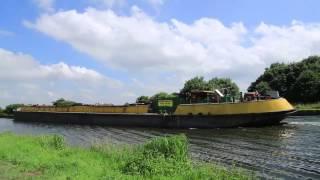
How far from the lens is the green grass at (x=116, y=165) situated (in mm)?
14086

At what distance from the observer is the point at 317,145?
2567cm

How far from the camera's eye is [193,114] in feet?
144

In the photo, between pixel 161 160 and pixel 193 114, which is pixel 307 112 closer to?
pixel 193 114

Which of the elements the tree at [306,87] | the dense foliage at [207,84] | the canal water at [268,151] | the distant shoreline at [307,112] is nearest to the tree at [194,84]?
the dense foliage at [207,84]

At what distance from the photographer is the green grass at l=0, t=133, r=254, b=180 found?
14086mm

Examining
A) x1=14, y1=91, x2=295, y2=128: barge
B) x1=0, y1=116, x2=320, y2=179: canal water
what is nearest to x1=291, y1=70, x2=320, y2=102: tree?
x1=14, y1=91, x2=295, y2=128: barge

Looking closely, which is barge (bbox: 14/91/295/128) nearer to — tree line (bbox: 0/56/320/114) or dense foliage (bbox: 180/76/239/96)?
tree line (bbox: 0/56/320/114)

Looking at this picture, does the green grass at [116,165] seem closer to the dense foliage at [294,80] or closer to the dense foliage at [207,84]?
the dense foliage at [294,80]

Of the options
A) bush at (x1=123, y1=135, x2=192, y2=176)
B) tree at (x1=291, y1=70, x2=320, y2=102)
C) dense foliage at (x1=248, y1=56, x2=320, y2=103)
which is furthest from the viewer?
dense foliage at (x1=248, y1=56, x2=320, y2=103)

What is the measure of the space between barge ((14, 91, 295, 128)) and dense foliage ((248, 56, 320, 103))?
100 ft

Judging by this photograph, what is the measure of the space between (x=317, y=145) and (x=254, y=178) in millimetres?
11348

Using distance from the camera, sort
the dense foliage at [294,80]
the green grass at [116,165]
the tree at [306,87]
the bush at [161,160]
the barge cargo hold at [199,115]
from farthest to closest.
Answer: the dense foliage at [294,80]
the tree at [306,87]
the barge cargo hold at [199,115]
the bush at [161,160]
the green grass at [116,165]

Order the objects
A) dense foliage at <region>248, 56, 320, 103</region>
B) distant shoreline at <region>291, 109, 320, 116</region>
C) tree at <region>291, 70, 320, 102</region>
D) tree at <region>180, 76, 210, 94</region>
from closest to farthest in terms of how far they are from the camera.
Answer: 1. distant shoreline at <region>291, 109, 320, 116</region>
2. tree at <region>291, 70, 320, 102</region>
3. dense foliage at <region>248, 56, 320, 103</region>
4. tree at <region>180, 76, 210, 94</region>

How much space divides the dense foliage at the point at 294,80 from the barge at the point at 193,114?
30.5 m
